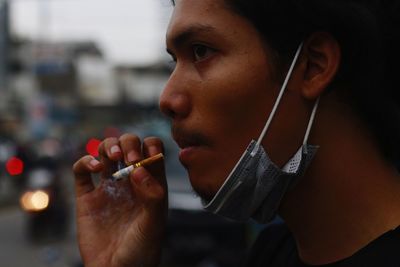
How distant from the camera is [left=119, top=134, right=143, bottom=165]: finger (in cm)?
161

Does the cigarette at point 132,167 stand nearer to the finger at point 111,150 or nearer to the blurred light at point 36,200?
the finger at point 111,150

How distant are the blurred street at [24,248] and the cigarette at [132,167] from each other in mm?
5575

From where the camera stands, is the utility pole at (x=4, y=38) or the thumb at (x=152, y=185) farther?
the utility pole at (x=4, y=38)

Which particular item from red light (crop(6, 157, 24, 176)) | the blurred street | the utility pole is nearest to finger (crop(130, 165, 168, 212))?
the blurred street

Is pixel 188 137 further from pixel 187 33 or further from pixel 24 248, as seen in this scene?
pixel 24 248

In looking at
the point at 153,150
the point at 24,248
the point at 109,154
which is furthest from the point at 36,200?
the point at 153,150

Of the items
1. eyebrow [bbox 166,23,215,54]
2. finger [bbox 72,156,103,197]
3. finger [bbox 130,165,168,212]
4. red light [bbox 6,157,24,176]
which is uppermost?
eyebrow [bbox 166,23,215,54]

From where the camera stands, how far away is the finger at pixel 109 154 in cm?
165

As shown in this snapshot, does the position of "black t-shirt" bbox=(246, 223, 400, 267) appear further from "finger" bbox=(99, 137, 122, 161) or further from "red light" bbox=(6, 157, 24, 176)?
"red light" bbox=(6, 157, 24, 176)

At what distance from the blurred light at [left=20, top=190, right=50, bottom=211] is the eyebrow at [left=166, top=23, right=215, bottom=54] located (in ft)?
31.0

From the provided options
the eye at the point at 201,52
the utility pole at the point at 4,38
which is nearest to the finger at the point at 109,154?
the eye at the point at 201,52

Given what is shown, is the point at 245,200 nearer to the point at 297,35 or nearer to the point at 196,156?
the point at 196,156

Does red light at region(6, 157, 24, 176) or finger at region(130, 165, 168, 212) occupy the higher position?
finger at region(130, 165, 168, 212)

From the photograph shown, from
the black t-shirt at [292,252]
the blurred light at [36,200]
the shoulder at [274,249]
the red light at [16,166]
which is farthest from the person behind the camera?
the red light at [16,166]
